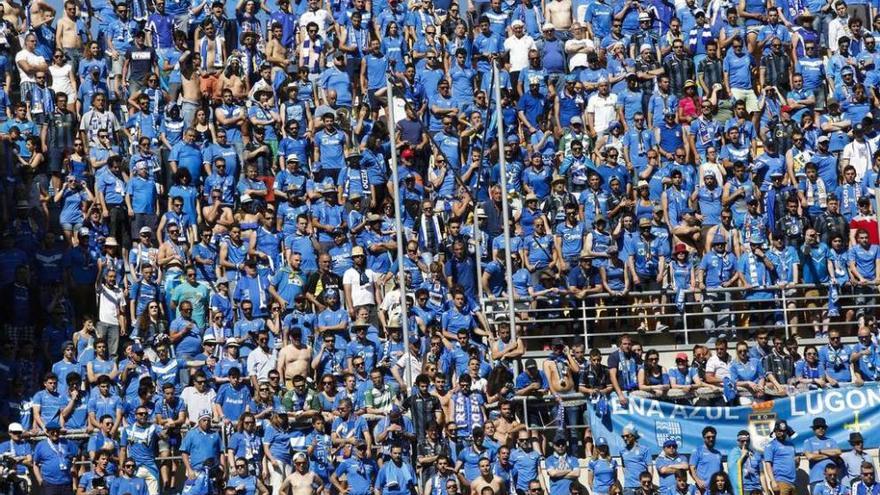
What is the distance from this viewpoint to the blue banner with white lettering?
29.0 m

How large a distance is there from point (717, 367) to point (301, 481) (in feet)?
16.4

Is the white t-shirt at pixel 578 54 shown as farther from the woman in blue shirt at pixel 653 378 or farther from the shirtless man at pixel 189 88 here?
the woman in blue shirt at pixel 653 378

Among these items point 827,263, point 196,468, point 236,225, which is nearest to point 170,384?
point 196,468

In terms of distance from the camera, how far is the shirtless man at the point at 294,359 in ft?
98.4

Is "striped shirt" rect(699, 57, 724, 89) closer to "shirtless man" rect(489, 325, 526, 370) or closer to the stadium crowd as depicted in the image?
the stadium crowd

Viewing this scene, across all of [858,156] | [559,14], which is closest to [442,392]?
[858,156]

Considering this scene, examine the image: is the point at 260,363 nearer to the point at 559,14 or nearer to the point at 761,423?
the point at 761,423

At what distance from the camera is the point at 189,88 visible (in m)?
33.8

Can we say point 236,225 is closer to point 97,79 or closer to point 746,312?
point 97,79

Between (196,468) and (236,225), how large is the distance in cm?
434

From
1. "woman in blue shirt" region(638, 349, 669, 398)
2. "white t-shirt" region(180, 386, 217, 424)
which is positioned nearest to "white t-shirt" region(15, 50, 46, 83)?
"white t-shirt" region(180, 386, 217, 424)

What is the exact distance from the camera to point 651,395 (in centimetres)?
2952

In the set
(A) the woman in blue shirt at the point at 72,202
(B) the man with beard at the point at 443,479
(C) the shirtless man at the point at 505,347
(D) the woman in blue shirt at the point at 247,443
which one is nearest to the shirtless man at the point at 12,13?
(A) the woman in blue shirt at the point at 72,202

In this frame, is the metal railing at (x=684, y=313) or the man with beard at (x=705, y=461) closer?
the man with beard at (x=705, y=461)
